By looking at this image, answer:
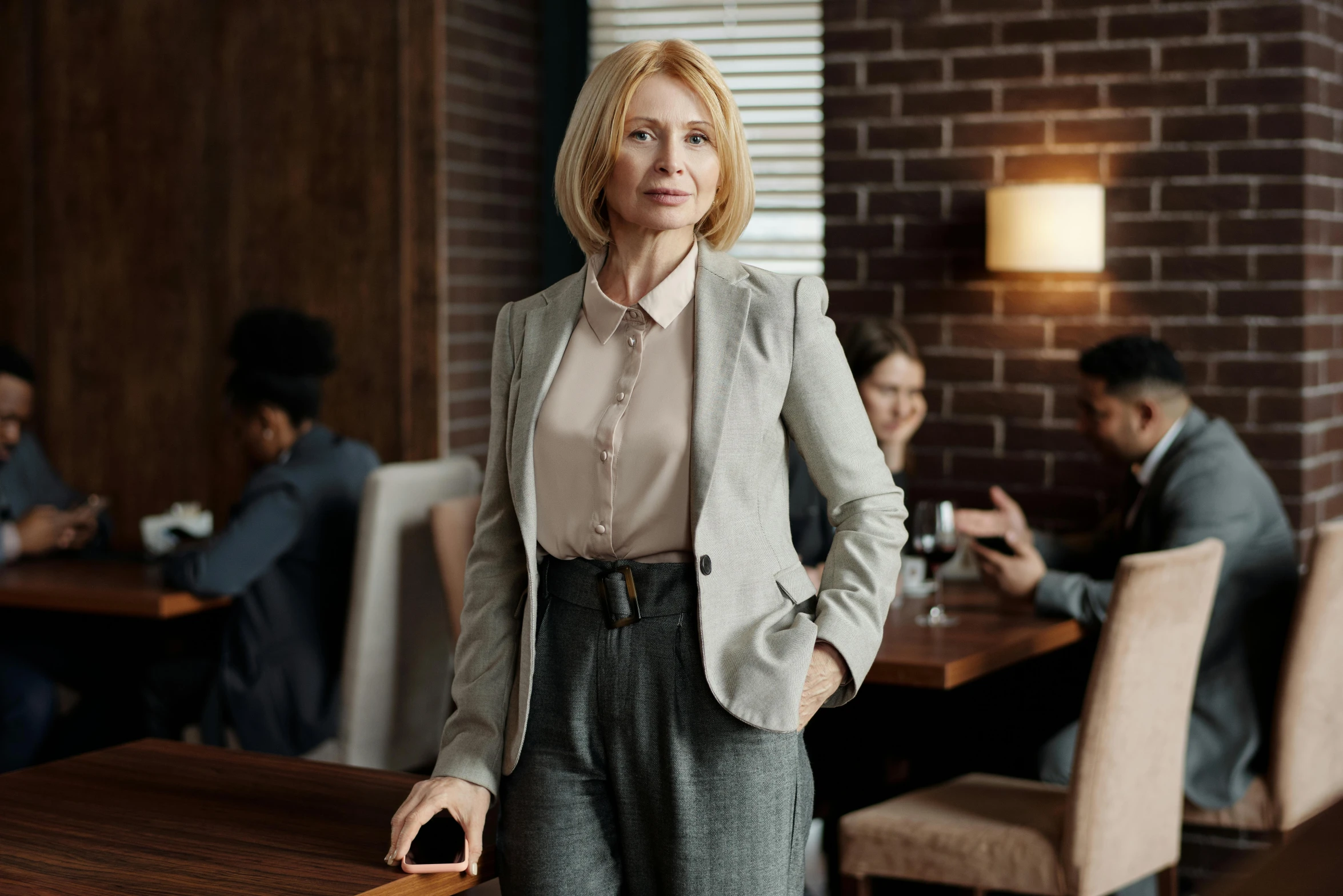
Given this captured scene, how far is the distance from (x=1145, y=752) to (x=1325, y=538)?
0.63 meters

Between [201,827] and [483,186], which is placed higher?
[483,186]

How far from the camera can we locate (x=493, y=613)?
5.25ft

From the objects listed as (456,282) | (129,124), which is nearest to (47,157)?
(129,124)

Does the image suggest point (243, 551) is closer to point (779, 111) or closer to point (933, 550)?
point (933, 550)

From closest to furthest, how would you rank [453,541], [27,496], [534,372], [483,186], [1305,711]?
[534,372]
[1305,711]
[453,541]
[27,496]
[483,186]

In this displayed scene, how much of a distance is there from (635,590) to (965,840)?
1340mm

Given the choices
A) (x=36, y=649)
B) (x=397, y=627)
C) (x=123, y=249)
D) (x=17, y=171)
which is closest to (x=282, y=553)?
(x=397, y=627)

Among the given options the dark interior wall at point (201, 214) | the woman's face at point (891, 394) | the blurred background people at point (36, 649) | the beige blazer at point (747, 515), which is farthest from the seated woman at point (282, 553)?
the beige blazer at point (747, 515)

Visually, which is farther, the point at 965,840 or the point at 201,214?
the point at 201,214

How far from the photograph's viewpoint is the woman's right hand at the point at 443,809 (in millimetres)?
1474

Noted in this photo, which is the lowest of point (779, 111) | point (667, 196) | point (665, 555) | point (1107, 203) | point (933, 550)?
point (933, 550)

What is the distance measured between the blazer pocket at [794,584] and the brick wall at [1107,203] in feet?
7.63

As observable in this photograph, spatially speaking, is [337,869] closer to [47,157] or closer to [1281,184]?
[1281,184]

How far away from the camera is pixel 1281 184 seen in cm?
A: 349
